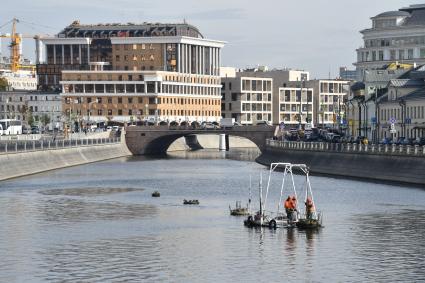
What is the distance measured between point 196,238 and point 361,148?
64.2 metres

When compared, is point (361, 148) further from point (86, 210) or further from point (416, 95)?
point (86, 210)

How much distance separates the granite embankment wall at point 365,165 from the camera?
126m

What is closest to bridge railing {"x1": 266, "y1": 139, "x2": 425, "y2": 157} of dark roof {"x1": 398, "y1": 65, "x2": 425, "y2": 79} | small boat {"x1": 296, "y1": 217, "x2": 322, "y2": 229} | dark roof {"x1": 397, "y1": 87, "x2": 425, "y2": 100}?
dark roof {"x1": 397, "y1": 87, "x2": 425, "y2": 100}

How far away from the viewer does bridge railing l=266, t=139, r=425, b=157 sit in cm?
12825

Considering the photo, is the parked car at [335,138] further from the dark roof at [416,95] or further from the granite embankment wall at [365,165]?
the dark roof at [416,95]

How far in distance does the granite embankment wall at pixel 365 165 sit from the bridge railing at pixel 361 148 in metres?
0.45

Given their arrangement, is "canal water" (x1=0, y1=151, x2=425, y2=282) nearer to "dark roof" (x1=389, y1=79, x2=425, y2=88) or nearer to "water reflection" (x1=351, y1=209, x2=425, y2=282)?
"water reflection" (x1=351, y1=209, x2=425, y2=282)

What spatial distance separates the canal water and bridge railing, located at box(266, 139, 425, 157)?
561cm

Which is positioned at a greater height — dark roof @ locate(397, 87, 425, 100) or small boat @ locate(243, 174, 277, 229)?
dark roof @ locate(397, 87, 425, 100)

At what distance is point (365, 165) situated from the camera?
140875 mm

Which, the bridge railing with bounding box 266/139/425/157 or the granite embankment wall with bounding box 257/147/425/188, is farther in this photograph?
the bridge railing with bounding box 266/139/425/157

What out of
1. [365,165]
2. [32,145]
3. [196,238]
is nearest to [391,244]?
[196,238]

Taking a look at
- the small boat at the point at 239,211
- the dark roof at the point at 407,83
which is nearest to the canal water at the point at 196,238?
the small boat at the point at 239,211

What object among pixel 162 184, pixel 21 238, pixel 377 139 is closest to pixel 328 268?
pixel 21 238
